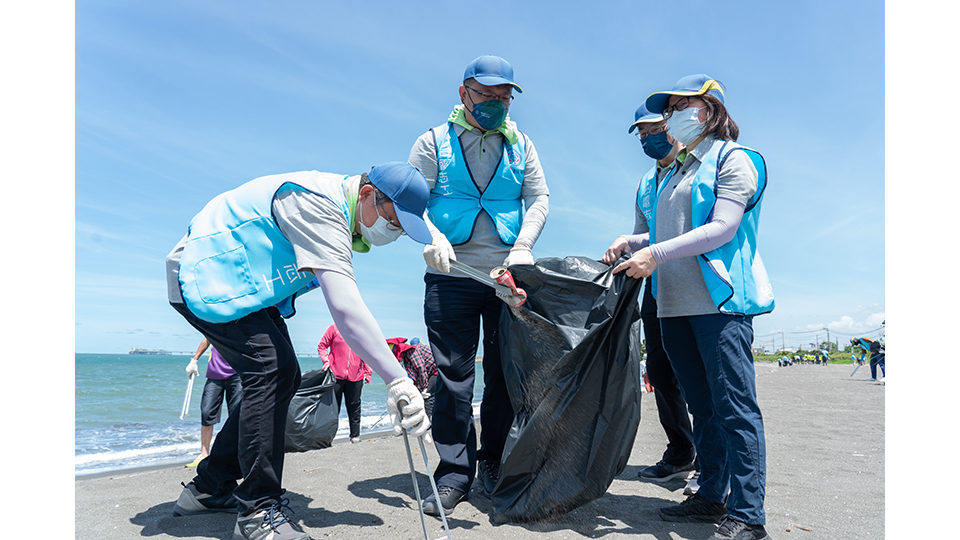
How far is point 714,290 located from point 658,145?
4.72 ft

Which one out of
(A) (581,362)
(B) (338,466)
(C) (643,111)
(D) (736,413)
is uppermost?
(C) (643,111)

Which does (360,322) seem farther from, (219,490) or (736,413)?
(736,413)

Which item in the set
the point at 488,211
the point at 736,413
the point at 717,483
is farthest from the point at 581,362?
the point at 488,211

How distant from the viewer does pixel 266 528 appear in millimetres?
1813

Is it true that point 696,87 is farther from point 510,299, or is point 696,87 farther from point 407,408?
point 407,408

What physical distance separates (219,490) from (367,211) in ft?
4.61

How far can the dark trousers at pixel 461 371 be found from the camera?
2443mm

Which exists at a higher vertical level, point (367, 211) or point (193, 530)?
point (367, 211)

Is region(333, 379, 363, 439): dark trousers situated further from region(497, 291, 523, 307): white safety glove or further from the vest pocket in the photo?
the vest pocket

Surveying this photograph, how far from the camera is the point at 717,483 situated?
2.12 m

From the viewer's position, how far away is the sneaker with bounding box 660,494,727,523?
213 centimetres

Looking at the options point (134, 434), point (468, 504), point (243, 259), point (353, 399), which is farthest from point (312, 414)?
point (134, 434)

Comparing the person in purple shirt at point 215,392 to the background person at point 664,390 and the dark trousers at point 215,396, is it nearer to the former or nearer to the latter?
the dark trousers at point 215,396

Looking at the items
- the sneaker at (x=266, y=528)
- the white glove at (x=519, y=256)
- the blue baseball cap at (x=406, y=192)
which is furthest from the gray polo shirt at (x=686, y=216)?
the sneaker at (x=266, y=528)
